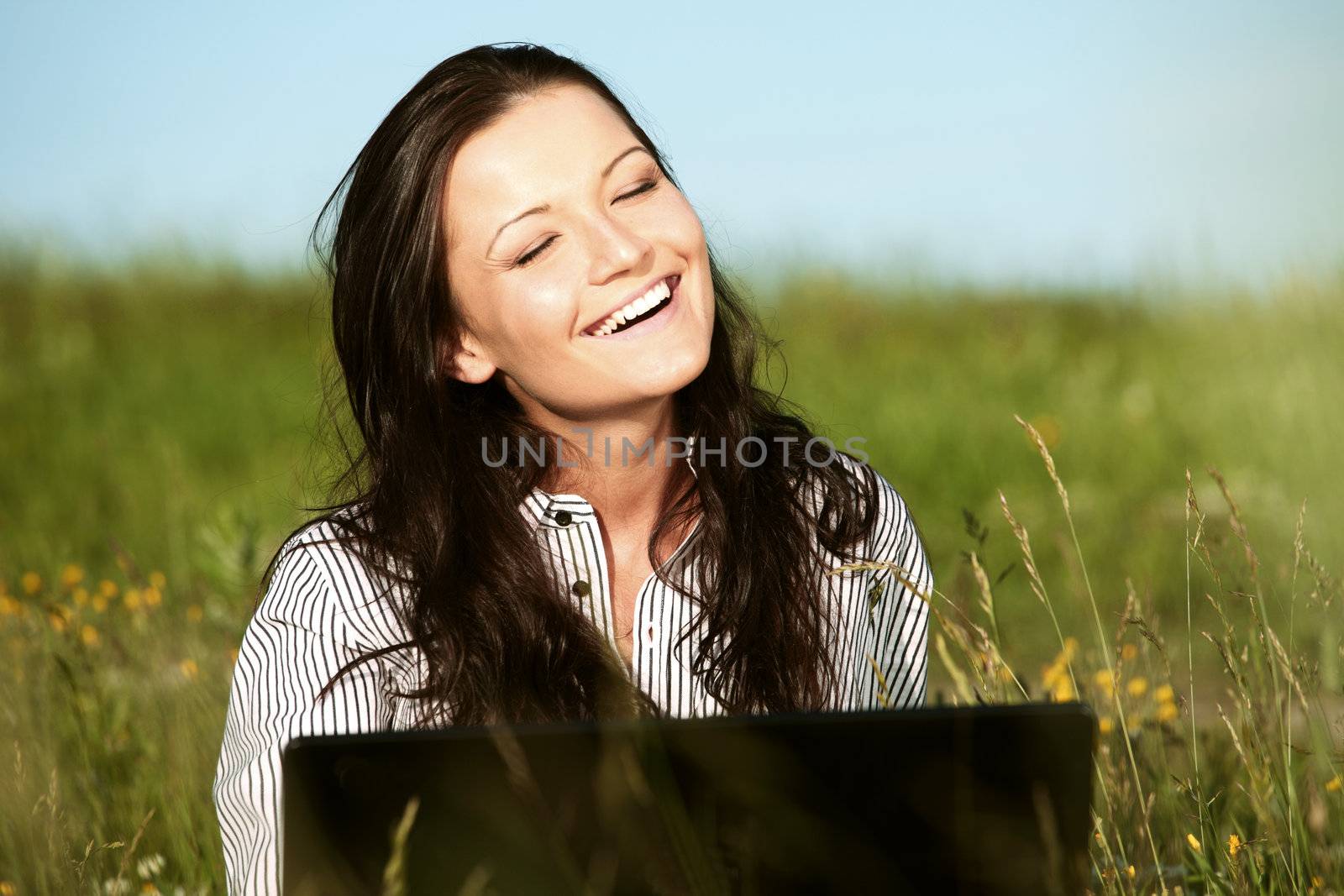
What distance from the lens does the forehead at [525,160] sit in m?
2.04

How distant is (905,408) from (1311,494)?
5.79 ft

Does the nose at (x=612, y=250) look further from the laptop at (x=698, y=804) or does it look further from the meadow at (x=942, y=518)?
the laptop at (x=698, y=804)

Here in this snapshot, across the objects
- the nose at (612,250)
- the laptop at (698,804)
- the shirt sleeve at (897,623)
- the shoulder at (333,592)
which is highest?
the nose at (612,250)

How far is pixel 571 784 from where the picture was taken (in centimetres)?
99

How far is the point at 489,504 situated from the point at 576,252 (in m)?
0.47

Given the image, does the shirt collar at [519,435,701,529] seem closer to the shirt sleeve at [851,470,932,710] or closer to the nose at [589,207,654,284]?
the nose at [589,207,654,284]

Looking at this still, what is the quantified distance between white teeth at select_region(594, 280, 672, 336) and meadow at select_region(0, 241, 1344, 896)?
2.02 ft

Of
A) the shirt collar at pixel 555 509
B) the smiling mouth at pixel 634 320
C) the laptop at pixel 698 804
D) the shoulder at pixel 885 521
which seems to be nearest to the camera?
the laptop at pixel 698 804

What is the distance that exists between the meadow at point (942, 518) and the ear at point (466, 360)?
18.4 inches

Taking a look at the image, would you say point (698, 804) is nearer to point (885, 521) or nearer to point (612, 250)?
point (612, 250)

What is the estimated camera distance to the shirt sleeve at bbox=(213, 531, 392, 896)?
1.76 meters

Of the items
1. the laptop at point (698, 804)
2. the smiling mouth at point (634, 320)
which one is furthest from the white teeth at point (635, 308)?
the laptop at point (698, 804)

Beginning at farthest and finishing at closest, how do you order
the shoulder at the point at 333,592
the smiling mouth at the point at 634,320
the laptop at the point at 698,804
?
the smiling mouth at the point at 634,320 < the shoulder at the point at 333,592 < the laptop at the point at 698,804

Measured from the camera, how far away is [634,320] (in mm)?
2076
